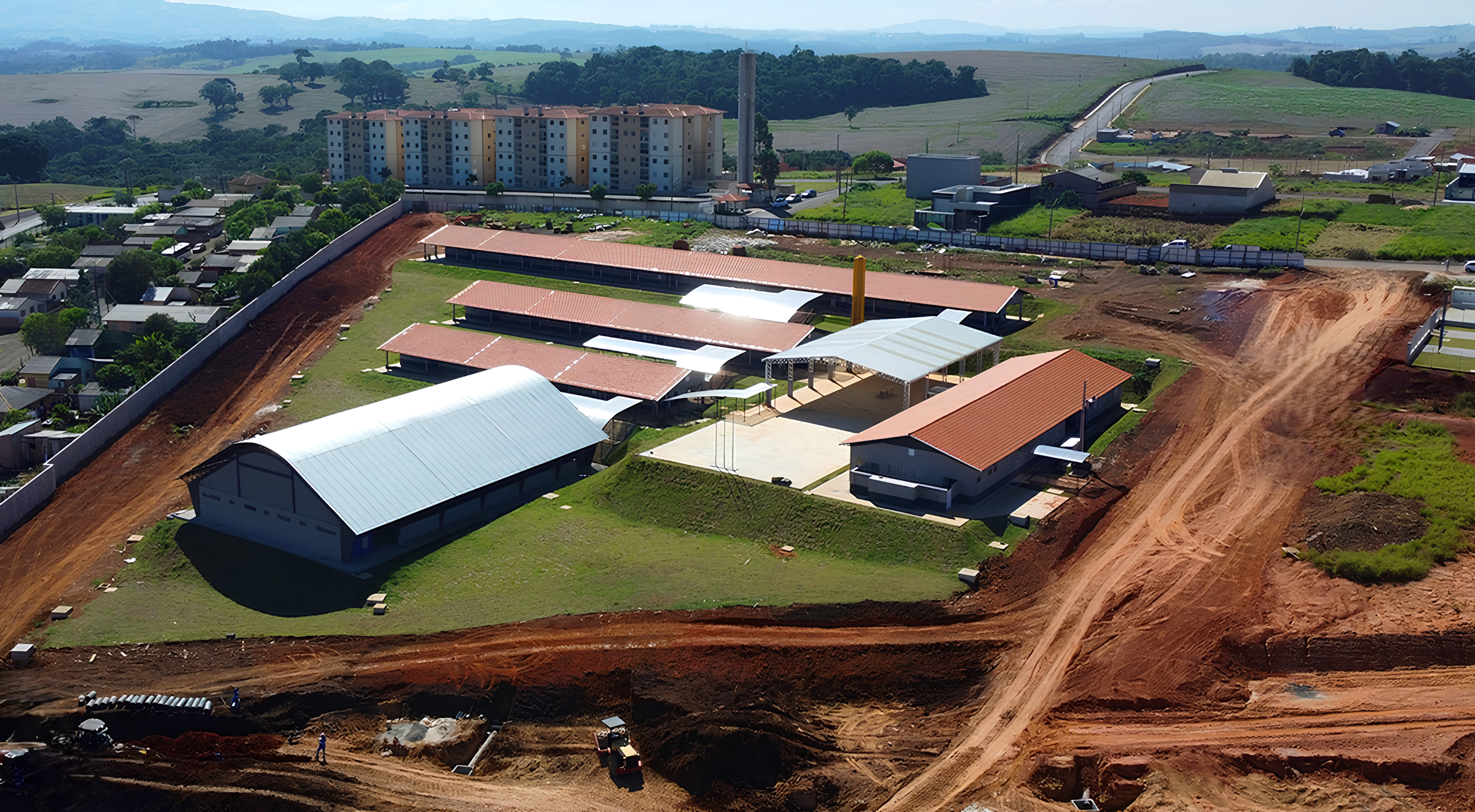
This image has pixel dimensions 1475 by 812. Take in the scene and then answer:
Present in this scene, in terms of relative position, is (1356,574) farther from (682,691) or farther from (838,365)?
(838,365)

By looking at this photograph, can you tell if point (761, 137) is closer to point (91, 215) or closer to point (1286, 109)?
point (91, 215)

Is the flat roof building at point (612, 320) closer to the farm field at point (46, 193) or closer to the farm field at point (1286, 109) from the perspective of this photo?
the farm field at point (46, 193)

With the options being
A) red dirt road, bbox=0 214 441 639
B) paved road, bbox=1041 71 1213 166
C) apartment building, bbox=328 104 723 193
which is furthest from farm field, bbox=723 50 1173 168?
red dirt road, bbox=0 214 441 639

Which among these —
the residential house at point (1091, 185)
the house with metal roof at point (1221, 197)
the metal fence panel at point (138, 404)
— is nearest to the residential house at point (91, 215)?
the metal fence panel at point (138, 404)

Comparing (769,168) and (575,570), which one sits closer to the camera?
(575,570)

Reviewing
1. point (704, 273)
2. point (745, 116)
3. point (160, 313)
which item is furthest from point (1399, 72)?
point (160, 313)

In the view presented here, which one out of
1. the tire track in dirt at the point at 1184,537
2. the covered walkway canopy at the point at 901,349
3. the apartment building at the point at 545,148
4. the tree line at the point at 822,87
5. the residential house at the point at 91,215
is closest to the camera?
the tire track in dirt at the point at 1184,537
